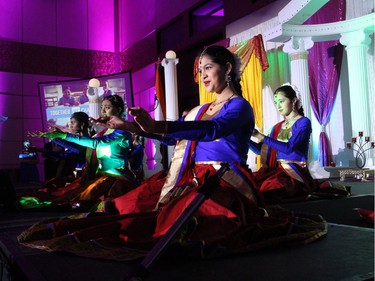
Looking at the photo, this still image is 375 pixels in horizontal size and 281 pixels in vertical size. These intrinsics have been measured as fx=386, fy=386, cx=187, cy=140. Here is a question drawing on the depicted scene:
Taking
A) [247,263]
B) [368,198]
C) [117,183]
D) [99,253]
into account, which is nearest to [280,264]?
[247,263]

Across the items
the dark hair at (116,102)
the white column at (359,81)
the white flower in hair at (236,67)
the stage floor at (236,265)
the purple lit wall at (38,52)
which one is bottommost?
the stage floor at (236,265)

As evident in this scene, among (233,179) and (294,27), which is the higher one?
(294,27)

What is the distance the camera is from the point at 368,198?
352 cm

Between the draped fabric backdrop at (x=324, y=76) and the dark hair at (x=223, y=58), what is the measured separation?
5524 millimetres

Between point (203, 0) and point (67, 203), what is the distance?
6.63 metres

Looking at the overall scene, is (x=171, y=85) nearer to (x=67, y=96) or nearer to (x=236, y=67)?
(x=67, y=96)

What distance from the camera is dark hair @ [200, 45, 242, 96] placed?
182 cm

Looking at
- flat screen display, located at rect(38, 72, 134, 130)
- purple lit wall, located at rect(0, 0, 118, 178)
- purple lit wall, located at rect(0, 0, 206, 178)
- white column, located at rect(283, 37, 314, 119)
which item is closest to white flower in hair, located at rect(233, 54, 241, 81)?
white column, located at rect(283, 37, 314, 119)

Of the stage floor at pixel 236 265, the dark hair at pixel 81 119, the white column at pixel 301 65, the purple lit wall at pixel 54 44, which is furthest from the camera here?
the purple lit wall at pixel 54 44

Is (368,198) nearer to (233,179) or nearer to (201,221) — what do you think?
(233,179)

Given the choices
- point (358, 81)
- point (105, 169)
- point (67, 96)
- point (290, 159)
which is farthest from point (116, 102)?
point (67, 96)

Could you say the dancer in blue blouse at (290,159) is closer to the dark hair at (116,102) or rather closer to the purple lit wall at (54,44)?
the dark hair at (116,102)

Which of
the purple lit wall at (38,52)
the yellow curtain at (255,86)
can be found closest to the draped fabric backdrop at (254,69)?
the yellow curtain at (255,86)

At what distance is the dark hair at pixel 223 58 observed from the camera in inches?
71.5
